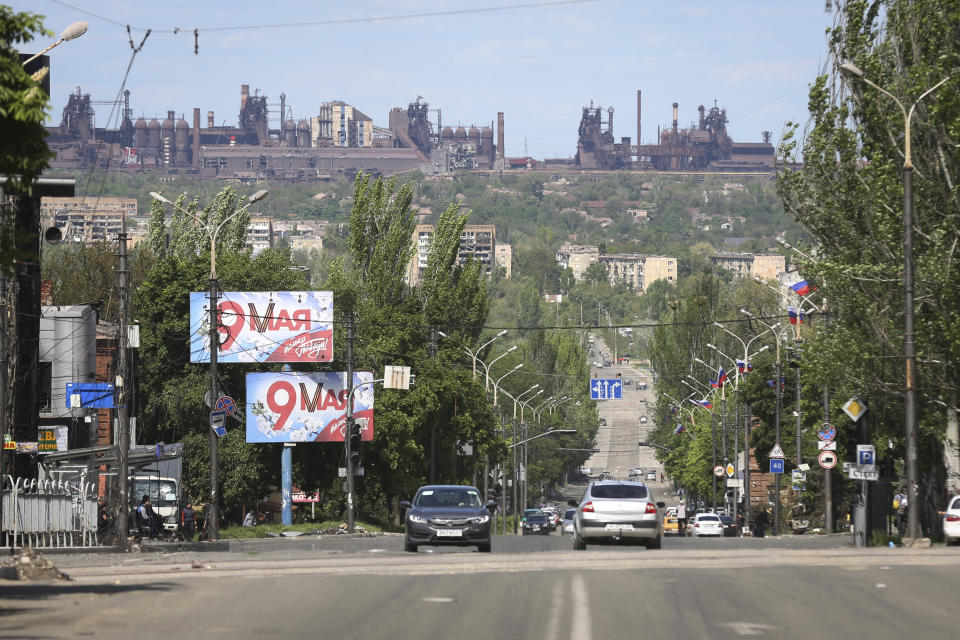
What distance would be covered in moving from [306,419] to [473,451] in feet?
46.9

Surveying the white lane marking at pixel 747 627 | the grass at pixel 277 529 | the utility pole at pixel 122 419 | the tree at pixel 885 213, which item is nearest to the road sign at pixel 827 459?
the tree at pixel 885 213

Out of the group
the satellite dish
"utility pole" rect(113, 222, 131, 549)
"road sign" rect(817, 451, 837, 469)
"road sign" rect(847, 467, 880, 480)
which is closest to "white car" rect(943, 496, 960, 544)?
"road sign" rect(847, 467, 880, 480)

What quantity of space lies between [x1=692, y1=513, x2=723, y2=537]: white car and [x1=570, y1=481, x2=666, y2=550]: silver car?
33.4 metres

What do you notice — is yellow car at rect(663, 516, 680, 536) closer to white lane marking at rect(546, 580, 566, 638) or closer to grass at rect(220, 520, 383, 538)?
grass at rect(220, 520, 383, 538)

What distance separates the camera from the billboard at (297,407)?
5475cm

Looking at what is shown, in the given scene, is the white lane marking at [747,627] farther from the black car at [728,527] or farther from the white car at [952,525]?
the black car at [728,527]

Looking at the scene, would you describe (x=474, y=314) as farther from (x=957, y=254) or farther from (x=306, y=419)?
(x=957, y=254)

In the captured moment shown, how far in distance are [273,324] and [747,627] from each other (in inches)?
1700

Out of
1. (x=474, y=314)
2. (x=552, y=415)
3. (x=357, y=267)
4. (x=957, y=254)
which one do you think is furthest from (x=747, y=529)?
(x=552, y=415)

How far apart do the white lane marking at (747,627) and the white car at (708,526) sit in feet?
157

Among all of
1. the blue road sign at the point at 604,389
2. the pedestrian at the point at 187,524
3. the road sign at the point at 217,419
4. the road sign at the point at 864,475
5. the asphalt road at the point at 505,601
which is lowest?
the pedestrian at the point at 187,524

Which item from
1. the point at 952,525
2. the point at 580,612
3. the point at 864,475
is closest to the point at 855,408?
the point at 864,475

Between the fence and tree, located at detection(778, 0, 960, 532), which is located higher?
tree, located at detection(778, 0, 960, 532)

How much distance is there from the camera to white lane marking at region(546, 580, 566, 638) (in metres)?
12.8
